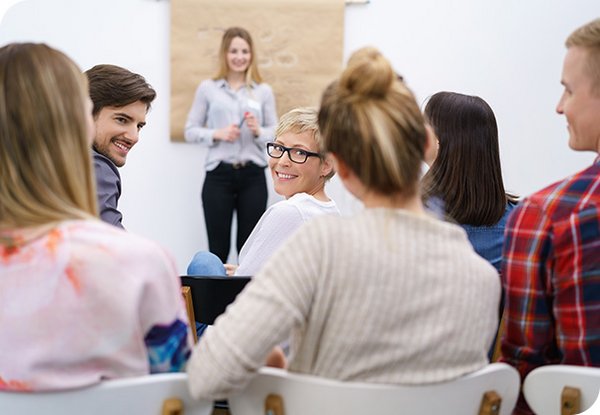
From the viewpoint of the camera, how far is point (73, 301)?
117cm

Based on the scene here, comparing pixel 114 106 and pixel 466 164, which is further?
pixel 114 106

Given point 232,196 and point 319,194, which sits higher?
point 319,194

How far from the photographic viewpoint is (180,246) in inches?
203

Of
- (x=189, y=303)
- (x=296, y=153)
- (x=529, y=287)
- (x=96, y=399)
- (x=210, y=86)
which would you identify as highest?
(x=210, y=86)

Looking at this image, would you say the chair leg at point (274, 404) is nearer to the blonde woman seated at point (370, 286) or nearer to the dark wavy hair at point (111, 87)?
the blonde woman seated at point (370, 286)

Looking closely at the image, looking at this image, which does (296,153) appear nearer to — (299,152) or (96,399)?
(299,152)

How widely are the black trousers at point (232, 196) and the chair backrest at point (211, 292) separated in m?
2.83

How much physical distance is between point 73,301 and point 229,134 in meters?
3.58

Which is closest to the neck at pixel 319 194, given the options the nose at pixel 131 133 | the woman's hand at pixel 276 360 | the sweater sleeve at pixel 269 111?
the nose at pixel 131 133

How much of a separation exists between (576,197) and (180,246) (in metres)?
3.98

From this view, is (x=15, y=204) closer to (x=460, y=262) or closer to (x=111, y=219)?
(x=460, y=262)

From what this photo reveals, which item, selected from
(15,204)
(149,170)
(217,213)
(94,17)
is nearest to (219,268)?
(15,204)

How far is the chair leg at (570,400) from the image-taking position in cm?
128

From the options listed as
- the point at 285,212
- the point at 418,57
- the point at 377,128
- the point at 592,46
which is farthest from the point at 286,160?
the point at 418,57
